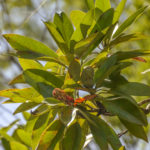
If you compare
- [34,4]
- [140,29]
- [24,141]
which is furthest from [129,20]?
[34,4]

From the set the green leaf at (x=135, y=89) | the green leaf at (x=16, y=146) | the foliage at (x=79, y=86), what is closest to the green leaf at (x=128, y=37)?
the foliage at (x=79, y=86)

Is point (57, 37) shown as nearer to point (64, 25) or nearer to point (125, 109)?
point (64, 25)

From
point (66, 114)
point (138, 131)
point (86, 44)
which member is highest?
point (86, 44)

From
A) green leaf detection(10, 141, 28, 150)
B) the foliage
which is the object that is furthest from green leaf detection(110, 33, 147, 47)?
green leaf detection(10, 141, 28, 150)

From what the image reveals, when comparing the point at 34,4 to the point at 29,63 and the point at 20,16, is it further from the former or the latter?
the point at 29,63

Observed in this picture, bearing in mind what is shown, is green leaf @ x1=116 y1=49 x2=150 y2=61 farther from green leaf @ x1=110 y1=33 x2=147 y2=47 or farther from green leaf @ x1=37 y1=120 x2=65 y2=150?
green leaf @ x1=37 y1=120 x2=65 y2=150

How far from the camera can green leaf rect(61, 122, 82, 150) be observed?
0.62 meters

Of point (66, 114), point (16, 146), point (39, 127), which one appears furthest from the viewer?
point (16, 146)

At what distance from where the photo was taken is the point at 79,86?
62 cm

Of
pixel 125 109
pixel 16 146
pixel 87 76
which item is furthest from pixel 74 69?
pixel 16 146

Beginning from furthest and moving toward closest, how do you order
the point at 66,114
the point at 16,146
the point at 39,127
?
the point at 16,146 < the point at 39,127 < the point at 66,114

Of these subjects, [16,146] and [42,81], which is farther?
[16,146]

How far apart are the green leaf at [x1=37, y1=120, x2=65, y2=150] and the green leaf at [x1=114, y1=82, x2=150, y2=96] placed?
0.15 m

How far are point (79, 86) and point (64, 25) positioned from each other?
0.15 meters
